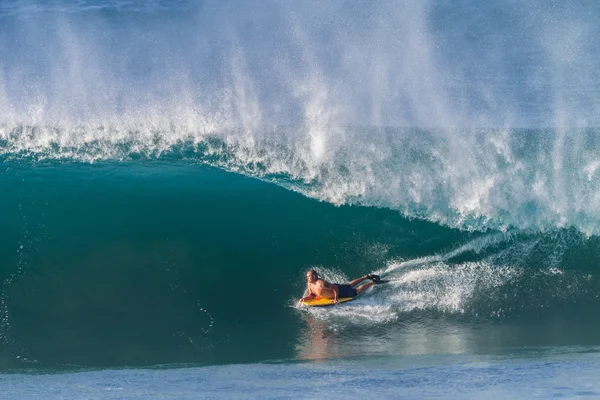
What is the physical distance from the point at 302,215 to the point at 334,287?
2203mm

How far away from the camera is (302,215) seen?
15172mm

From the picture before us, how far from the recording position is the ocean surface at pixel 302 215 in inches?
479

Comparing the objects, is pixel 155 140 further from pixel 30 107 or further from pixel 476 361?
pixel 476 361

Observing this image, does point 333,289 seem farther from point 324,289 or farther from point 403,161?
point 403,161

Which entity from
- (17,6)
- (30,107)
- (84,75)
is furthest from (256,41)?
(17,6)

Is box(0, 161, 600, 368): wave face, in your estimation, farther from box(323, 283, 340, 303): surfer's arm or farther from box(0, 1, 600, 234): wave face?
box(0, 1, 600, 234): wave face

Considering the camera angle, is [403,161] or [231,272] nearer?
[231,272]

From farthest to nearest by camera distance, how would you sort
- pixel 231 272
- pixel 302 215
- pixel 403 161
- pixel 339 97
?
pixel 339 97, pixel 403 161, pixel 302 215, pixel 231 272

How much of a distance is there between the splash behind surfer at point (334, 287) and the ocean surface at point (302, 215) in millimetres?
338

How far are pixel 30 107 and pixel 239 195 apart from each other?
5522 mm

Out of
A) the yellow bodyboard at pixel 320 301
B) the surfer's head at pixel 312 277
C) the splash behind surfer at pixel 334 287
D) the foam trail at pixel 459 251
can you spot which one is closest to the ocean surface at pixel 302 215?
the foam trail at pixel 459 251

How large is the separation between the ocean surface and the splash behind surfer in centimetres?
34

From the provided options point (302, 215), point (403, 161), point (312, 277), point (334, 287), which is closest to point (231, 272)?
point (312, 277)

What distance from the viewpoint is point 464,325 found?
1304cm
